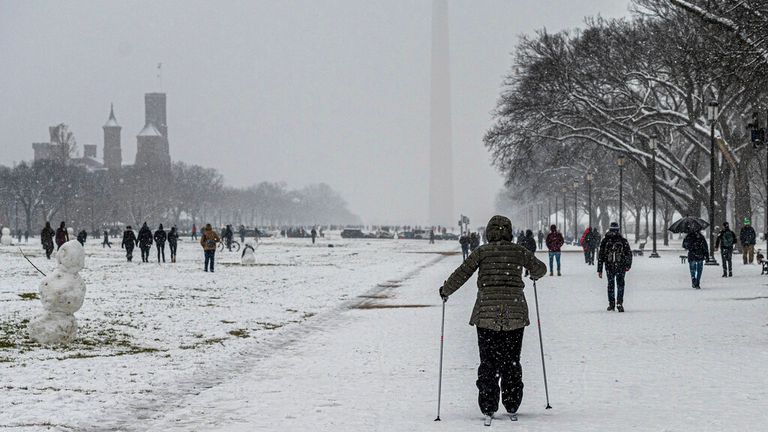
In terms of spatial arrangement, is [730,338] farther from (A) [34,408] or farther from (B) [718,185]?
(B) [718,185]

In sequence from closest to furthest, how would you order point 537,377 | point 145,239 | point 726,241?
point 537,377 < point 726,241 < point 145,239

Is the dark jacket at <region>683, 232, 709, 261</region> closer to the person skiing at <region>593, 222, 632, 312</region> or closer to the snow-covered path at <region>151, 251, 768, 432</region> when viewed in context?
the snow-covered path at <region>151, 251, 768, 432</region>

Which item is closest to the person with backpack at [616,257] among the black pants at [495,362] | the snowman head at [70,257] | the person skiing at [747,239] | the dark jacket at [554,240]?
the snowman head at [70,257]

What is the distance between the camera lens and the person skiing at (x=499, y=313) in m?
8.61

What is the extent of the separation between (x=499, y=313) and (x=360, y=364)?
428 centimetres

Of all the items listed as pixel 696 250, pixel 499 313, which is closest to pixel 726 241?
pixel 696 250

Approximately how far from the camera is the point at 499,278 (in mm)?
8727

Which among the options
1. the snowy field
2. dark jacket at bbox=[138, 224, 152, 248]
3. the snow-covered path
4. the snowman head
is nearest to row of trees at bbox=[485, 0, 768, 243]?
dark jacket at bbox=[138, 224, 152, 248]

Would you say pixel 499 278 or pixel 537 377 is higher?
pixel 499 278

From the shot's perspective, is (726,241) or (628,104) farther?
(628,104)

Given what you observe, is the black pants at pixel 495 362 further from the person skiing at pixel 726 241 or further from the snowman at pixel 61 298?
the person skiing at pixel 726 241

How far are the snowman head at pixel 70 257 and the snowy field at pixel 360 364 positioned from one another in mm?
1141

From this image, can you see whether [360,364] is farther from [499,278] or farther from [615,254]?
[615,254]

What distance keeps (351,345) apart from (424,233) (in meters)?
107
